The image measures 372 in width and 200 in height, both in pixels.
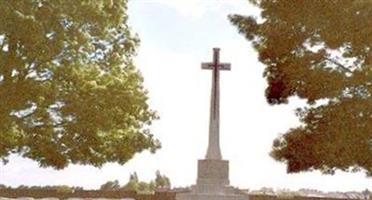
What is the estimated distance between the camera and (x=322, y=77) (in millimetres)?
21547

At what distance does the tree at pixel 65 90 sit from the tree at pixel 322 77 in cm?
527

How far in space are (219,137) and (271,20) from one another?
512 cm

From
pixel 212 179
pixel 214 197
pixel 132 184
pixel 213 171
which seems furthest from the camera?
pixel 132 184

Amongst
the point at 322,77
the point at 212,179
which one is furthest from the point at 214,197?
the point at 322,77

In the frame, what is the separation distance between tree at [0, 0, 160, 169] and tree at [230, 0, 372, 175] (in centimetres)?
527

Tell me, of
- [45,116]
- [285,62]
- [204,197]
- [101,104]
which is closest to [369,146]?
[285,62]

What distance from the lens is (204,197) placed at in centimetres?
2448

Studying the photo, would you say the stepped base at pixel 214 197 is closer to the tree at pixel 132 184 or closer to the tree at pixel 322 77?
the tree at pixel 322 77

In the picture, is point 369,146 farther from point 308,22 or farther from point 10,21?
point 10,21

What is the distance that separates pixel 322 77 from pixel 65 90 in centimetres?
869

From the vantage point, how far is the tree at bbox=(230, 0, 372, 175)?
20719 millimetres

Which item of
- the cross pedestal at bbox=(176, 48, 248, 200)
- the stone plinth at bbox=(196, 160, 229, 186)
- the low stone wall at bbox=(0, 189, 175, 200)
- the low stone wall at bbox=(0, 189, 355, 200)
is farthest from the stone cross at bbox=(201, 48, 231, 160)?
the low stone wall at bbox=(0, 189, 175, 200)

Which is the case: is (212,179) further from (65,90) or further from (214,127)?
(65,90)

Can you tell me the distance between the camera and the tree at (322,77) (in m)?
20.7
